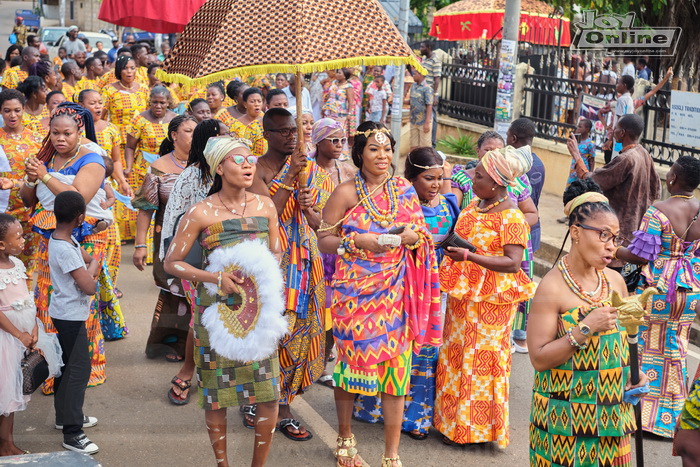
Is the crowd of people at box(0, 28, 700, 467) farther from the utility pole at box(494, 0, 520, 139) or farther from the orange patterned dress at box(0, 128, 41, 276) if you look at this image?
the utility pole at box(494, 0, 520, 139)

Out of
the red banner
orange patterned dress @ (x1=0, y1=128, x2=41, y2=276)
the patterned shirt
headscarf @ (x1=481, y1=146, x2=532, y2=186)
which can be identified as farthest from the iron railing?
orange patterned dress @ (x1=0, y1=128, x2=41, y2=276)

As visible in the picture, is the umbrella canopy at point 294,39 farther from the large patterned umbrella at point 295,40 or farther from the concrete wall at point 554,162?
the concrete wall at point 554,162

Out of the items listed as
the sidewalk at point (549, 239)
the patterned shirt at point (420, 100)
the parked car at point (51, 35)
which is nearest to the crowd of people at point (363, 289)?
the sidewalk at point (549, 239)

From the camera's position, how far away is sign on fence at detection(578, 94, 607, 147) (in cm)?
1216

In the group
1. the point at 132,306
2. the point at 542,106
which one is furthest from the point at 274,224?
the point at 542,106

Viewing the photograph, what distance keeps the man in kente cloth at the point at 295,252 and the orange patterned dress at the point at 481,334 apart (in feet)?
2.96

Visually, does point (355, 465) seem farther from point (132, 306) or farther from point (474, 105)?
point (474, 105)

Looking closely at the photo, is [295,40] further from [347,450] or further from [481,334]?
[347,450]

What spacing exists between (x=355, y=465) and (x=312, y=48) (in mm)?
2534

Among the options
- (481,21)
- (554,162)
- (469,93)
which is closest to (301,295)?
(554,162)

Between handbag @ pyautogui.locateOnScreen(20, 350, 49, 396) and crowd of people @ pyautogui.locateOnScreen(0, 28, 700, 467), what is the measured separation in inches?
2.1

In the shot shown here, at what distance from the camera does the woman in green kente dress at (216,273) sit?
15.0 feet

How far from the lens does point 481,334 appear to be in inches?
210

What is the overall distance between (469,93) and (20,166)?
422 inches
